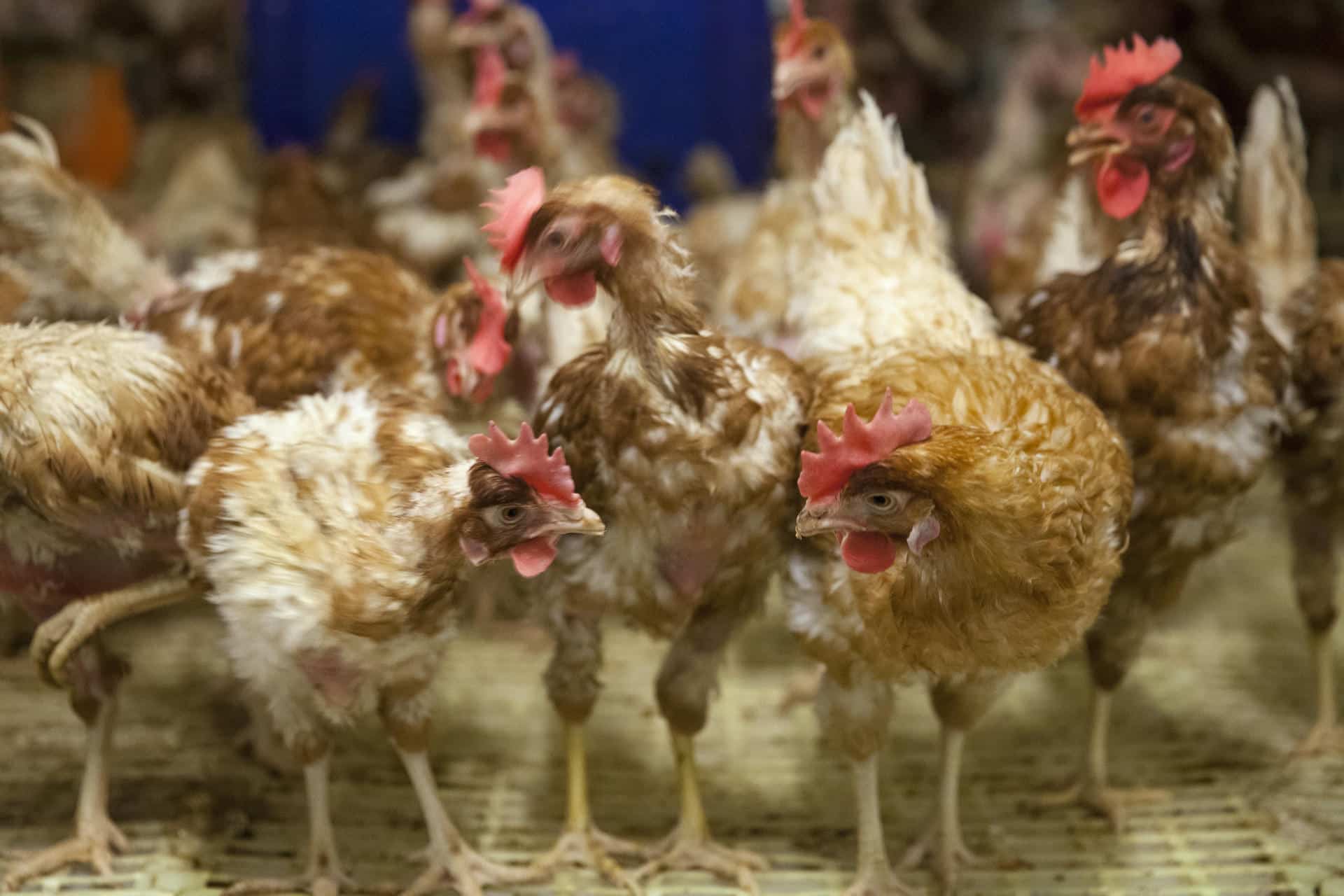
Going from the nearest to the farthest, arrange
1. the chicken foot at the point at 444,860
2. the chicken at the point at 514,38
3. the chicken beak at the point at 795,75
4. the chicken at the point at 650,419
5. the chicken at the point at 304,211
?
the chicken at the point at 650,419 → the chicken foot at the point at 444,860 → the chicken beak at the point at 795,75 → the chicken at the point at 514,38 → the chicken at the point at 304,211

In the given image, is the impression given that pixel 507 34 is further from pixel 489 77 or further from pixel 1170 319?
pixel 1170 319

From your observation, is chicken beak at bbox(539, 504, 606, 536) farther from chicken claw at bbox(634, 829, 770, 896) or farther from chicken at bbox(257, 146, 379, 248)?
chicken at bbox(257, 146, 379, 248)

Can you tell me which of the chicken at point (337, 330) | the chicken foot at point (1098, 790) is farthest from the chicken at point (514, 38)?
the chicken foot at point (1098, 790)

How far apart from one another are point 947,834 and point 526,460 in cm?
131

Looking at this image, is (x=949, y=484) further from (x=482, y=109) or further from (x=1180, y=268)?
(x=482, y=109)

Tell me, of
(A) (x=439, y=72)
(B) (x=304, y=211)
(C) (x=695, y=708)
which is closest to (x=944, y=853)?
(C) (x=695, y=708)

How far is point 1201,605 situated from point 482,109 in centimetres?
285

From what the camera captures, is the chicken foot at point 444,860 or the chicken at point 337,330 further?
the chicken at point 337,330

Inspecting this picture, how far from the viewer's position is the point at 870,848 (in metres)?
2.42

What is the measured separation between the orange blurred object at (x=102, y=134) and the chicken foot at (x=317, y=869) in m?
3.30

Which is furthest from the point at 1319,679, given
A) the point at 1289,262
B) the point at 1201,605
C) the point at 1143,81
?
the point at 1143,81

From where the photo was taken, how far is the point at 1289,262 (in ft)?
9.53

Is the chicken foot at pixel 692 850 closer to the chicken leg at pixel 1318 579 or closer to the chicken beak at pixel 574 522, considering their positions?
the chicken beak at pixel 574 522

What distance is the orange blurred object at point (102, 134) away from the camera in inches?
183
